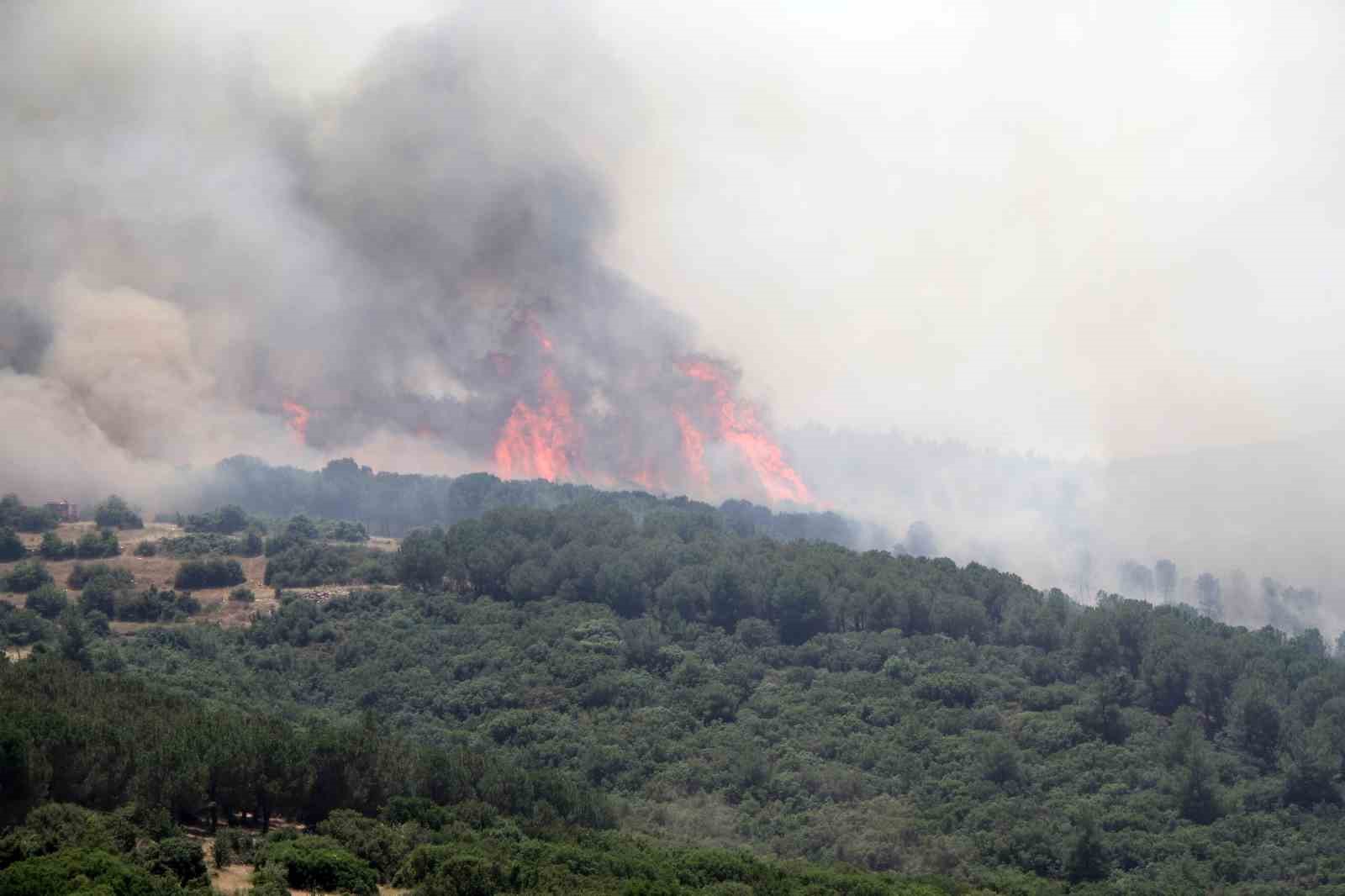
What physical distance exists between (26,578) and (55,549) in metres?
8.32

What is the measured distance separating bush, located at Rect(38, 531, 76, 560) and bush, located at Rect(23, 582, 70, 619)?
11.5 m

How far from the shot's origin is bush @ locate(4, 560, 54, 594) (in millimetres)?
122938

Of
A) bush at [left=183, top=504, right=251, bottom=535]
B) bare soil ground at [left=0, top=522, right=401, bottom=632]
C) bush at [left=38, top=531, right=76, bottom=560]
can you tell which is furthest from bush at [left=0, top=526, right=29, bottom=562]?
bush at [left=183, top=504, right=251, bottom=535]

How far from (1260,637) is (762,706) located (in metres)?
37.7

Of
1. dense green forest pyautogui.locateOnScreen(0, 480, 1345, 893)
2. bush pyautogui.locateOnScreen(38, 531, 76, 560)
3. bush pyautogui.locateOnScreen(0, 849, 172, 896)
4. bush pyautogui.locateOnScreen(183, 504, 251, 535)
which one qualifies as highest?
bush pyautogui.locateOnScreen(183, 504, 251, 535)

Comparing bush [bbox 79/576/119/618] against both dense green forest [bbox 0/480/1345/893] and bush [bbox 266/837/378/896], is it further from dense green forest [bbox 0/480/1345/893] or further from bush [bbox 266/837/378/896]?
bush [bbox 266/837/378/896]

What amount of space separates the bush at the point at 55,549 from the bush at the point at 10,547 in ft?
4.21

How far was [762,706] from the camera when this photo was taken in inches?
4434

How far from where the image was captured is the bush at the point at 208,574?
129m

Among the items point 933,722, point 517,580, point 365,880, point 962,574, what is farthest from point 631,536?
point 365,880

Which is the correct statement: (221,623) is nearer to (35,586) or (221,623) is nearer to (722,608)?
(35,586)

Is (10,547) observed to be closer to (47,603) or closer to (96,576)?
(96,576)

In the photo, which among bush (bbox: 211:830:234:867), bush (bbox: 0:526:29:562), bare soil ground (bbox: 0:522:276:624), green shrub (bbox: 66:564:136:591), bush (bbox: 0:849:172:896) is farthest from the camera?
bush (bbox: 0:526:29:562)

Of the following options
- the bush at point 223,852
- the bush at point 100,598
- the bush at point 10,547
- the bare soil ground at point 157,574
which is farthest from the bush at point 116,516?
the bush at point 223,852
